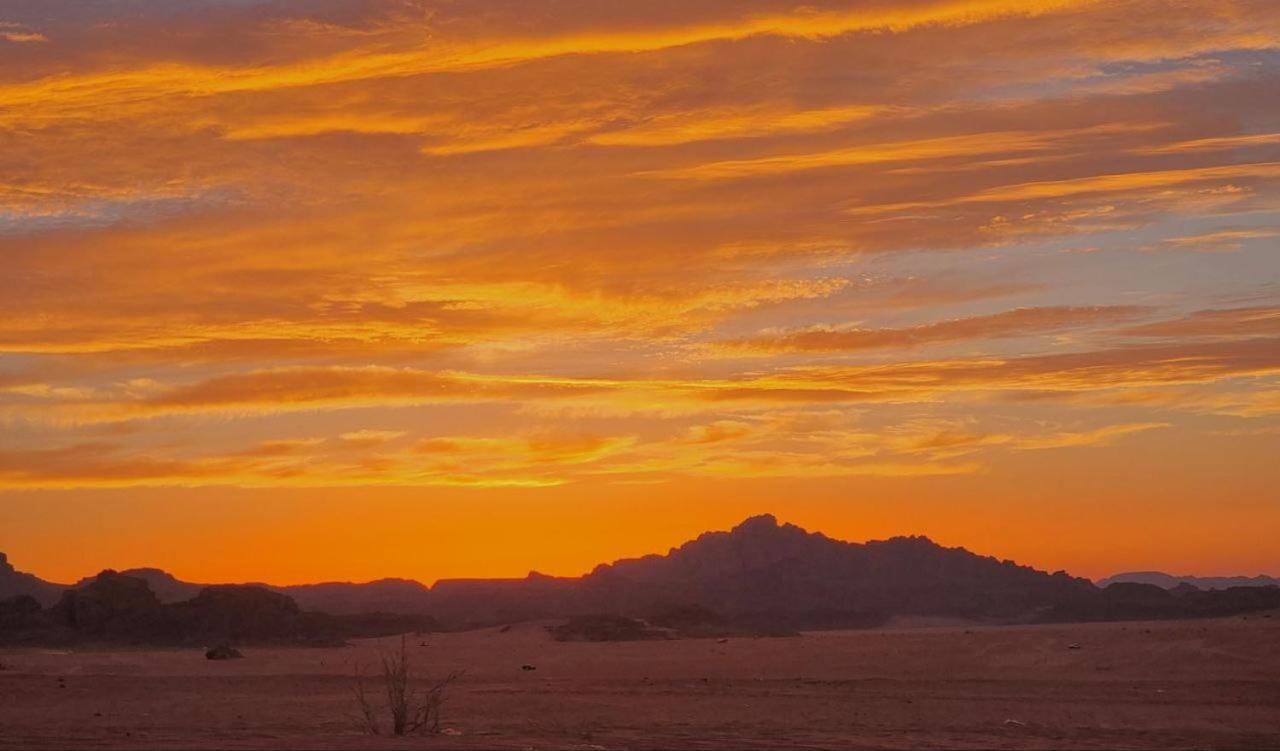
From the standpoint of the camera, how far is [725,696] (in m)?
32.7

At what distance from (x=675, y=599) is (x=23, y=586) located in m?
53.0

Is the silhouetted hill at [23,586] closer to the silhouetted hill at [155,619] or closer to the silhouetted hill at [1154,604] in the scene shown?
the silhouetted hill at [155,619]

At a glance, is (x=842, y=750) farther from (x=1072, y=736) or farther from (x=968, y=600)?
(x=968, y=600)

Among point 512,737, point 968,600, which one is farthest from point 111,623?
point 968,600

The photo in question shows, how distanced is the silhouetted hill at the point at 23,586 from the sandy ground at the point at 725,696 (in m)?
51.7

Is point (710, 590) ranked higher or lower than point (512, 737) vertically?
higher

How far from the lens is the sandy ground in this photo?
74.7 ft

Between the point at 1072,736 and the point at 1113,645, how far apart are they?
24.9m

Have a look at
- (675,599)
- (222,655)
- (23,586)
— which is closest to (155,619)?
(222,655)

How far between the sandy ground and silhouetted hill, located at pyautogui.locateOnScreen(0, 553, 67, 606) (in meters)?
51.7

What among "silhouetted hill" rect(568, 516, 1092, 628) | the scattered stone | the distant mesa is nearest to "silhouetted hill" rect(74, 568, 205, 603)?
the distant mesa

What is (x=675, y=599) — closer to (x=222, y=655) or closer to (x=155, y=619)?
(x=155, y=619)

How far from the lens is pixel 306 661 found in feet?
168

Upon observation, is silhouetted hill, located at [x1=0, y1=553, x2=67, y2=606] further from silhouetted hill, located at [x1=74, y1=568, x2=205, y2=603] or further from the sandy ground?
the sandy ground
